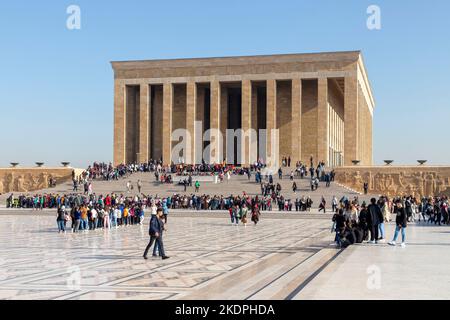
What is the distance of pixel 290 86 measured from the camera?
5075 cm

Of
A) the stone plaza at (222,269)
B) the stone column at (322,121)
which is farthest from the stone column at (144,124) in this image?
the stone plaza at (222,269)

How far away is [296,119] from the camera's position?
48469 mm

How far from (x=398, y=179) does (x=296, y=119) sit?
10.2 meters

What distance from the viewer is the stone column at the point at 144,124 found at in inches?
2021

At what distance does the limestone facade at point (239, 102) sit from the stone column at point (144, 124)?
0.09 meters

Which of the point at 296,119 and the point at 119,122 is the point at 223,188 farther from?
the point at 119,122

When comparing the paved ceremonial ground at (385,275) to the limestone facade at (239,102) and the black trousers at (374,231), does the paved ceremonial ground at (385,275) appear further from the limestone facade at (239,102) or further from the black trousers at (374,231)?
the limestone facade at (239,102)

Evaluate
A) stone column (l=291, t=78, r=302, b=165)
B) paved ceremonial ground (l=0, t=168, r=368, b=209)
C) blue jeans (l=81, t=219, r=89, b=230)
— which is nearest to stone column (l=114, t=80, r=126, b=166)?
paved ceremonial ground (l=0, t=168, r=368, b=209)

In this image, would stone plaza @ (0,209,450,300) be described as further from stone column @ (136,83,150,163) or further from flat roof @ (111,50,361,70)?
stone column @ (136,83,150,163)

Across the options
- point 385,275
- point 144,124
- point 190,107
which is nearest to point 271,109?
point 190,107

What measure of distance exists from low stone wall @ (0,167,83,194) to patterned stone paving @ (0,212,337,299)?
27.1 m

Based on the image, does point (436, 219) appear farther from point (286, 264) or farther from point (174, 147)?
point (174, 147)
